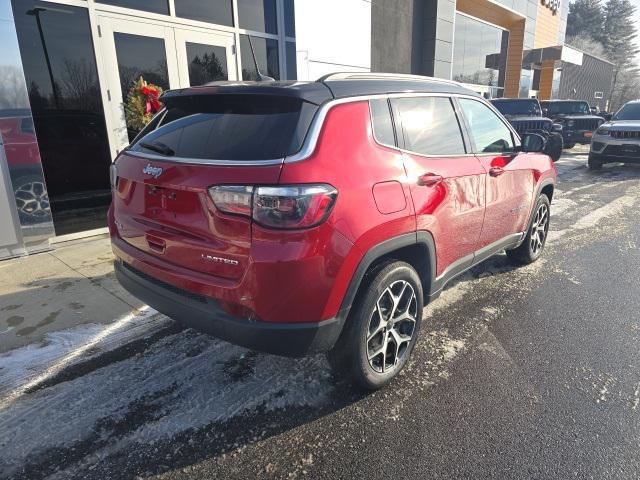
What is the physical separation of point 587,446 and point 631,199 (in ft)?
26.3

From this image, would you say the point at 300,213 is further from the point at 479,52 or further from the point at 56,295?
the point at 479,52

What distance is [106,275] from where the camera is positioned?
14.7ft

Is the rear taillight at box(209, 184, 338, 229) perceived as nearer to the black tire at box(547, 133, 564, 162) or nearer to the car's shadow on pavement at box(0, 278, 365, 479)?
the car's shadow on pavement at box(0, 278, 365, 479)

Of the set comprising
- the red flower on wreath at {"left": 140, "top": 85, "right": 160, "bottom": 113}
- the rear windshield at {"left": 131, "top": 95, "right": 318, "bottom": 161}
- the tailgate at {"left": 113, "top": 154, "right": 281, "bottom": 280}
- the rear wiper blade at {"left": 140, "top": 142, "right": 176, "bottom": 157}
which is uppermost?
the red flower on wreath at {"left": 140, "top": 85, "right": 160, "bottom": 113}

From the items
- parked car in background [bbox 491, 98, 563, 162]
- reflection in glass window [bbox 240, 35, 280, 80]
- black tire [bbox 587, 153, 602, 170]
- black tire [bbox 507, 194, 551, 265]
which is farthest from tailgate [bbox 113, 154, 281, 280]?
black tire [bbox 587, 153, 602, 170]

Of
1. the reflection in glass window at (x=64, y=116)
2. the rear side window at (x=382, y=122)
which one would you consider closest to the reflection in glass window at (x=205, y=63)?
the reflection in glass window at (x=64, y=116)

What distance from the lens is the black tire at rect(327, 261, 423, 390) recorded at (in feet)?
7.93

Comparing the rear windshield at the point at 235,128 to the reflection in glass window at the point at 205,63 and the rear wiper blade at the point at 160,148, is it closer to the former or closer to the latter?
the rear wiper blade at the point at 160,148

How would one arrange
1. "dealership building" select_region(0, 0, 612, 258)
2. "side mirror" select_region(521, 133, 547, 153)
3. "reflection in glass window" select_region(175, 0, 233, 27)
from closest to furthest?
1. "side mirror" select_region(521, 133, 547, 153)
2. "dealership building" select_region(0, 0, 612, 258)
3. "reflection in glass window" select_region(175, 0, 233, 27)

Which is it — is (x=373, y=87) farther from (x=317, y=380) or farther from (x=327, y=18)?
(x=327, y=18)

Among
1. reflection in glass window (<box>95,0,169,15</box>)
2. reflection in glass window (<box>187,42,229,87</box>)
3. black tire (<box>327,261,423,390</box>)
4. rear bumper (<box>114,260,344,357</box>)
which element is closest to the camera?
rear bumper (<box>114,260,344,357</box>)

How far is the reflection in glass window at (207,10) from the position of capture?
260 inches

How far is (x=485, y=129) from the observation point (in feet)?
12.2

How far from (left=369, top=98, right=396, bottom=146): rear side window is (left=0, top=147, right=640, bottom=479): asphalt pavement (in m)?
1.52
